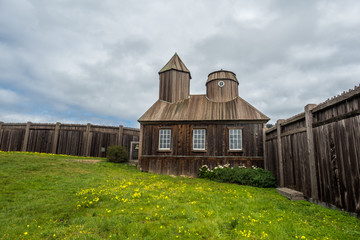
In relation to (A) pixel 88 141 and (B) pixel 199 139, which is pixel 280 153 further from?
(A) pixel 88 141

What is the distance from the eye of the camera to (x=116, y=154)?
62.4 ft

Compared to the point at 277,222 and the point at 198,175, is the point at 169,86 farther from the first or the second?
the point at 277,222

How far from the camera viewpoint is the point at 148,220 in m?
5.78

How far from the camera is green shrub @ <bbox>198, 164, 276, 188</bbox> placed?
11.9 m

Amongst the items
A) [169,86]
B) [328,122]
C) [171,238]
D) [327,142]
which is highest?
[169,86]

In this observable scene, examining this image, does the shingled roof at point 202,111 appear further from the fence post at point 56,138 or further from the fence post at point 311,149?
the fence post at point 56,138

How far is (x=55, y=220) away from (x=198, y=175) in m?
11.2

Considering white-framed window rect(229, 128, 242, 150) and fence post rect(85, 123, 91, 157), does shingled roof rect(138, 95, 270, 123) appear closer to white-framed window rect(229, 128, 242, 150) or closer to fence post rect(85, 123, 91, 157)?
white-framed window rect(229, 128, 242, 150)

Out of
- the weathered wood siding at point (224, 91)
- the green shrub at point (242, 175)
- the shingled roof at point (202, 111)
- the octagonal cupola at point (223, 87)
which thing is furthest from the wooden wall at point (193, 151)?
the octagonal cupola at point (223, 87)

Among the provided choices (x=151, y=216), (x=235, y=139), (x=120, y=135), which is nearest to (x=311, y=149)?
(x=151, y=216)

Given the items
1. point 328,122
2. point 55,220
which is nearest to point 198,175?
point 328,122

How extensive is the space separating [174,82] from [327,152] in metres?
14.4

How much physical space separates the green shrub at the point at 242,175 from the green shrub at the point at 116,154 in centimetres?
803

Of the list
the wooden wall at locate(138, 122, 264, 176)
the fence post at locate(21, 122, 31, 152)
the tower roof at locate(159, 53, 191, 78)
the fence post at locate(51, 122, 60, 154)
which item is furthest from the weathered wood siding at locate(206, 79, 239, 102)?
the fence post at locate(21, 122, 31, 152)
